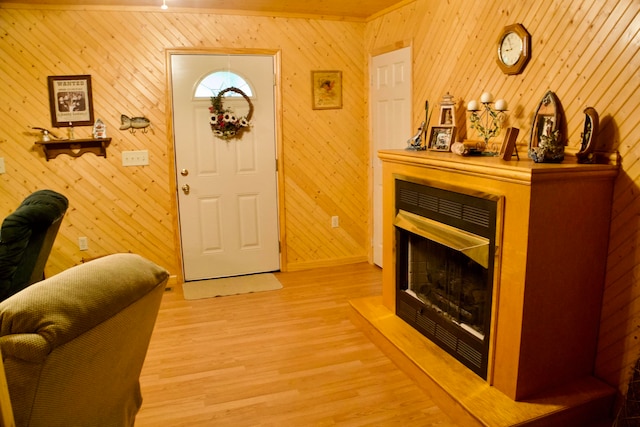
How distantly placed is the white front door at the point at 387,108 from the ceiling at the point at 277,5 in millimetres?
437

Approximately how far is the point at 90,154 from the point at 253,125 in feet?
4.68

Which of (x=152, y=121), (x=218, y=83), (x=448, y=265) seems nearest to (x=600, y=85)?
(x=448, y=265)

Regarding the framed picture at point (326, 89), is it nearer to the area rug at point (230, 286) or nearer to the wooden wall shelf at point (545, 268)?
the area rug at point (230, 286)

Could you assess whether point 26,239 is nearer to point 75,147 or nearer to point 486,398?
point 486,398

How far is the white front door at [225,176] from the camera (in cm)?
442

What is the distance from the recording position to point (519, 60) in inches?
114

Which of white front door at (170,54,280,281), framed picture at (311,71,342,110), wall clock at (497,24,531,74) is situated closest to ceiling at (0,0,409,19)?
white front door at (170,54,280,281)

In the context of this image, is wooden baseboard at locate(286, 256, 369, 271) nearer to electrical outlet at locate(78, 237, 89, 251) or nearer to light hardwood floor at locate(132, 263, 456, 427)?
light hardwood floor at locate(132, 263, 456, 427)

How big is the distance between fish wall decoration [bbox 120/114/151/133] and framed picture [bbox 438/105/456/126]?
248 centimetres

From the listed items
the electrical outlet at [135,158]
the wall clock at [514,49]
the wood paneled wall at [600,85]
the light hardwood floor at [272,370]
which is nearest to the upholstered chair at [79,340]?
the light hardwood floor at [272,370]

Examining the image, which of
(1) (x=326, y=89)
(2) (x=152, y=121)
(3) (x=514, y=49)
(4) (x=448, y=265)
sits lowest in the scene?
(4) (x=448, y=265)

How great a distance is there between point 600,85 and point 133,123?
3498 mm

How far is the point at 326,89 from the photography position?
4.76m

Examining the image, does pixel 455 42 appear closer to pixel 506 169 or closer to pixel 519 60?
pixel 519 60
